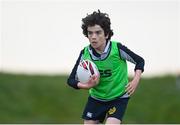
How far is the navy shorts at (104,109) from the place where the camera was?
1148 cm

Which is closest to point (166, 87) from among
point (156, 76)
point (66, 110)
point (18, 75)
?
point (156, 76)

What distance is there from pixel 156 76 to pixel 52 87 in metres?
4.69

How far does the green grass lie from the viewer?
91.8 feet

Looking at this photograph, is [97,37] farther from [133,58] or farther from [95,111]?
[95,111]

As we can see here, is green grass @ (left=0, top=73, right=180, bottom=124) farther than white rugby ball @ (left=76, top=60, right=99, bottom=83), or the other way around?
green grass @ (left=0, top=73, right=180, bottom=124)

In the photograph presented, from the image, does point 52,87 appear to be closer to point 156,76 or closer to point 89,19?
point 156,76

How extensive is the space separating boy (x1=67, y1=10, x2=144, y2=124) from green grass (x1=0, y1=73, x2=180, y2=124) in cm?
1559

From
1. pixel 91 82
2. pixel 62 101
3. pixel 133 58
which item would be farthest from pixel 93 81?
pixel 62 101

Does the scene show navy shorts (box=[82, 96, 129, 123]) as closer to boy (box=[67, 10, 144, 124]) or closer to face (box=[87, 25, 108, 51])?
boy (box=[67, 10, 144, 124])

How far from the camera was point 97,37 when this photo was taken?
11234 millimetres

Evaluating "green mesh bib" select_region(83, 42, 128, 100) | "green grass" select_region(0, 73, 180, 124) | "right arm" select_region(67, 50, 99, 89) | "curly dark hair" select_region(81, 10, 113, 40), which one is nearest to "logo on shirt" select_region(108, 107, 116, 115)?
"green mesh bib" select_region(83, 42, 128, 100)

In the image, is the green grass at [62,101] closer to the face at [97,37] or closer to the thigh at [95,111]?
the thigh at [95,111]

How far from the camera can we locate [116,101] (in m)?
11.5

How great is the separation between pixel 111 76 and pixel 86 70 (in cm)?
44
